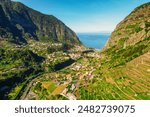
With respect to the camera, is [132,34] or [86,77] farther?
[132,34]

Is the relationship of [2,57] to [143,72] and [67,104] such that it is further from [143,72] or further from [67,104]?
[67,104]

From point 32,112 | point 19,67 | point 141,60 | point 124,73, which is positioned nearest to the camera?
point 32,112

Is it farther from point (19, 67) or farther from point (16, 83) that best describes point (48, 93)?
point (19, 67)

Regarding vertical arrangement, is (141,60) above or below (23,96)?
above

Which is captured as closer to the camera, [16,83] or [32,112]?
[32,112]

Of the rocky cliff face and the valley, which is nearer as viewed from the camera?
the valley

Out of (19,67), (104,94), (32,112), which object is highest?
(32,112)

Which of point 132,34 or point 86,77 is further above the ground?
point 132,34

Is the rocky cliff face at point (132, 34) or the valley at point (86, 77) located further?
the rocky cliff face at point (132, 34)

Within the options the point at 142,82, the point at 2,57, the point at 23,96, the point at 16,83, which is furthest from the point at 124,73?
the point at 2,57

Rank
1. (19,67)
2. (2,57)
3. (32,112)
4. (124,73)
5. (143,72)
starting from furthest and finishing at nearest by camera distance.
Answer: (2,57) < (19,67) < (124,73) < (143,72) < (32,112)
